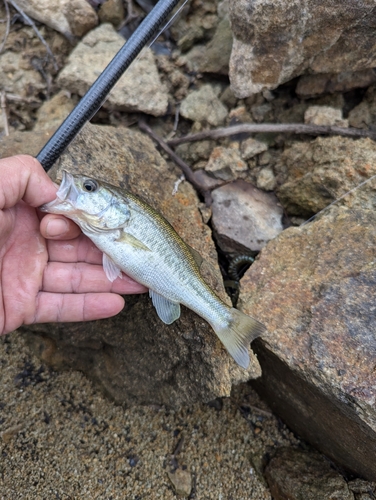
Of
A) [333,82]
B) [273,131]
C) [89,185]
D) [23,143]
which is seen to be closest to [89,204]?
[89,185]

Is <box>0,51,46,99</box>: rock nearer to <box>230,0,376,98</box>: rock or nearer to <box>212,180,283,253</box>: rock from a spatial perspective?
<box>230,0,376,98</box>: rock

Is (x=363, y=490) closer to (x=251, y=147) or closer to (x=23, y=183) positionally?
(x=251, y=147)

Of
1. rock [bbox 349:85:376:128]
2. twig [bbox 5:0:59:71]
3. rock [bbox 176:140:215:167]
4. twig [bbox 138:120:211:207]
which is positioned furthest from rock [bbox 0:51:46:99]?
rock [bbox 349:85:376:128]

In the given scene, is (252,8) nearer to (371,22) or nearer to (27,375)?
(371,22)

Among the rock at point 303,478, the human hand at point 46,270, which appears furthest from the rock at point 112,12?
the rock at point 303,478

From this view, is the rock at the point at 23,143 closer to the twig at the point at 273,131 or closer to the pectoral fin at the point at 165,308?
the twig at the point at 273,131

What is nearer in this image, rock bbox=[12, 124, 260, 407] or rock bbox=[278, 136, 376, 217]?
rock bbox=[12, 124, 260, 407]
